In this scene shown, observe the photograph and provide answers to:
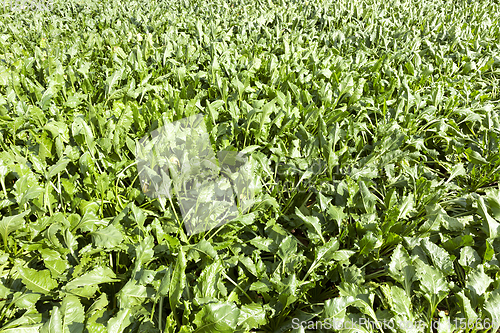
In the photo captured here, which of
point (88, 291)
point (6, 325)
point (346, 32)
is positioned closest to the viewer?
point (6, 325)

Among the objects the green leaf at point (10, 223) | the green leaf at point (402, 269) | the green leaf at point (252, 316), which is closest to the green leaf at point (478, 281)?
the green leaf at point (402, 269)

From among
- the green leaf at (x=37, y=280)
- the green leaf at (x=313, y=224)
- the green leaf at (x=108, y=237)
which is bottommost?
the green leaf at (x=313, y=224)

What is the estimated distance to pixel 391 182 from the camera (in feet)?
6.91

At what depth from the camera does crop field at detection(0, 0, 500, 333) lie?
4.44 ft

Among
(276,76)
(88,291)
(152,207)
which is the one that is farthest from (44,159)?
(276,76)

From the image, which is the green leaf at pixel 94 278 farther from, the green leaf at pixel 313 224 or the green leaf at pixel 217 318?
the green leaf at pixel 313 224

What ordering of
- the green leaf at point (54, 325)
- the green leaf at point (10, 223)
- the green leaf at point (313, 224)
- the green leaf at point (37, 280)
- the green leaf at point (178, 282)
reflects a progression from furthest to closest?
the green leaf at point (313, 224) → the green leaf at point (10, 223) → the green leaf at point (37, 280) → the green leaf at point (178, 282) → the green leaf at point (54, 325)

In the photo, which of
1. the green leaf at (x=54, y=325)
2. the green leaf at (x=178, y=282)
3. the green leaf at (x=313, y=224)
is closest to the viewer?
the green leaf at (x=54, y=325)

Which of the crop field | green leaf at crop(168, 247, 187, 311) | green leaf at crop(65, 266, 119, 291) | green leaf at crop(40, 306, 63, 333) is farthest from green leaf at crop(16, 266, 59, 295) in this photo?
green leaf at crop(168, 247, 187, 311)

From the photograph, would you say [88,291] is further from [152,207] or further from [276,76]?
[276,76]

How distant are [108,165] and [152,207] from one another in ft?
1.30

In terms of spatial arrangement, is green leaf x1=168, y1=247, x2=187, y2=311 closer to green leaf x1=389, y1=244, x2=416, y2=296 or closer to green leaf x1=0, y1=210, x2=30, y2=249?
green leaf x1=0, y1=210, x2=30, y2=249

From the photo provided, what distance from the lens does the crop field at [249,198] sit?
53.2 inches

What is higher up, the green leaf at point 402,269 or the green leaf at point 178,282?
the green leaf at point 178,282
